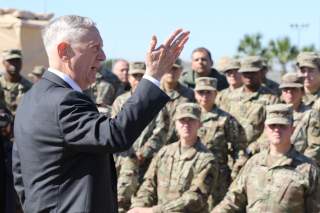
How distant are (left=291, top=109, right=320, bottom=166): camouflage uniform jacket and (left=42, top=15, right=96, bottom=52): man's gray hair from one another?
4.97m

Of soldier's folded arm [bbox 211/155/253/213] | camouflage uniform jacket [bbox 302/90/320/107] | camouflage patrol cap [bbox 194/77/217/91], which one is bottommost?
soldier's folded arm [bbox 211/155/253/213]

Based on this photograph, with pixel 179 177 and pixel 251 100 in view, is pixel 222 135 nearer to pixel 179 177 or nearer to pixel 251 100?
pixel 251 100

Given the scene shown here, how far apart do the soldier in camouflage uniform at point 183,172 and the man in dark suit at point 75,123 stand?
402 cm

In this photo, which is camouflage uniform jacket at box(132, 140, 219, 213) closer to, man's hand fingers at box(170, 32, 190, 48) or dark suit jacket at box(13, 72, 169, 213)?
dark suit jacket at box(13, 72, 169, 213)

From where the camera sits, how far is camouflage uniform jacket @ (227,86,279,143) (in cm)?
962

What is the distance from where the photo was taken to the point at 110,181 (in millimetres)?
3619

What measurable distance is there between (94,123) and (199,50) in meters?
7.47

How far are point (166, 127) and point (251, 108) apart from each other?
0.97 m

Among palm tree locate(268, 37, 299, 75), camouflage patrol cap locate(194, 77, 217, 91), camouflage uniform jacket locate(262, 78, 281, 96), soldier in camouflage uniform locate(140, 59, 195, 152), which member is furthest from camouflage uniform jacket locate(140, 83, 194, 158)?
palm tree locate(268, 37, 299, 75)

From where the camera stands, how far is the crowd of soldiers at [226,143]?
6.74 metres

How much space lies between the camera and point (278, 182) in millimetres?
6738

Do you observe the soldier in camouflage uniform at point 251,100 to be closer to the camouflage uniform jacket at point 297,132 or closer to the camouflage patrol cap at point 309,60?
the camouflage uniform jacket at point 297,132

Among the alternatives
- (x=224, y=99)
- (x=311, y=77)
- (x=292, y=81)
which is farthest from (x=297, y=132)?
(x=224, y=99)

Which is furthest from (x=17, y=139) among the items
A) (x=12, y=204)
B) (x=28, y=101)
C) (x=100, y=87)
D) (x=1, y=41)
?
(x=1, y=41)
